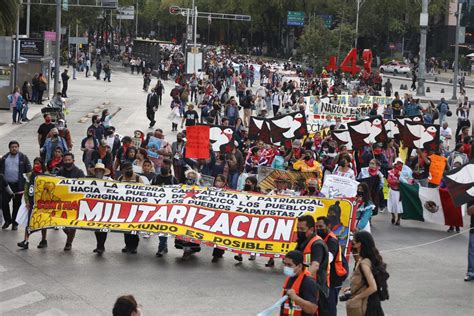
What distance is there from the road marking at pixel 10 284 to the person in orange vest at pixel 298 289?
5.10m

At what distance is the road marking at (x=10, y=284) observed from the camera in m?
13.1

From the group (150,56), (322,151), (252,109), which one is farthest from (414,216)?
(150,56)

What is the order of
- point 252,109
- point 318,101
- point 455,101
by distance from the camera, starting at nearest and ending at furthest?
1. point 318,101
2. point 252,109
3. point 455,101

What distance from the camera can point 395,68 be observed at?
299ft

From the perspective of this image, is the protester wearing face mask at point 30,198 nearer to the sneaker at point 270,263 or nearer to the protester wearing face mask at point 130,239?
the protester wearing face mask at point 130,239

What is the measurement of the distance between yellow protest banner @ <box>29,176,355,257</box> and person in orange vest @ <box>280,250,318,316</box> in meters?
5.07

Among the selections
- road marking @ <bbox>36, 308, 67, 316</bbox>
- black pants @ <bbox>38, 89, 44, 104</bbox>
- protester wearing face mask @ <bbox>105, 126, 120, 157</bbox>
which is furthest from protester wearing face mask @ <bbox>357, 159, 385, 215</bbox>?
black pants @ <bbox>38, 89, 44, 104</bbox>

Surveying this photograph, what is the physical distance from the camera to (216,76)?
58.2 metres

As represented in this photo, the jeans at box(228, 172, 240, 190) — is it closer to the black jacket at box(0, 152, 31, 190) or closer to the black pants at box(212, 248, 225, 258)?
the black pants at box(212, 248, 225, 258)

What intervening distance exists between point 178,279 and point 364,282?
4.91 m

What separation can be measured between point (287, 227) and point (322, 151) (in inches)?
321

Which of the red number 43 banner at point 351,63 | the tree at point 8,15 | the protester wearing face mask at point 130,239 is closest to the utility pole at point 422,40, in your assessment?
the red number 43 banner at point 351,63

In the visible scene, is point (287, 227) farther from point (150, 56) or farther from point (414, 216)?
point (150, 56)

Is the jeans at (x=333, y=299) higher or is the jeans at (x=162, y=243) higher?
the jeans at (x=333, y=299)
